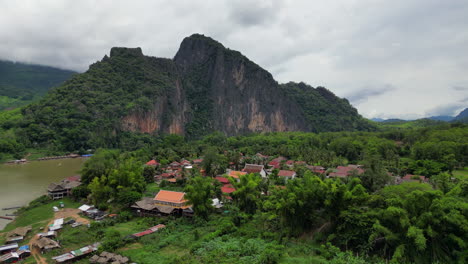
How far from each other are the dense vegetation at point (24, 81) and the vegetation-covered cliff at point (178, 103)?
5472 cm

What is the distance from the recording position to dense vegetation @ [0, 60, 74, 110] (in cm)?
10738

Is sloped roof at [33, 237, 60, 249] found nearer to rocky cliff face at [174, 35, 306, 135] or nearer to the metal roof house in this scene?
the metal roof house

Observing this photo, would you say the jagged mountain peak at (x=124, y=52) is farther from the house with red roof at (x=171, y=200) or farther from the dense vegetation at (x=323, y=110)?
the house with red roof at (x=171, y=200)

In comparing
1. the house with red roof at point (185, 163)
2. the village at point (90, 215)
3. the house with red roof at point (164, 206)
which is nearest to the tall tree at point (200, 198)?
the village at point (90, 215)

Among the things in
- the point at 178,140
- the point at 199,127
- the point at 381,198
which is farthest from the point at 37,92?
the point at 381,198

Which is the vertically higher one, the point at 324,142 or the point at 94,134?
the point at 94,134

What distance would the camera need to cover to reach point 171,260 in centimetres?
1323

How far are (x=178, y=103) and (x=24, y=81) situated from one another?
107610 mm

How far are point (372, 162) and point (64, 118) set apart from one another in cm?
5984

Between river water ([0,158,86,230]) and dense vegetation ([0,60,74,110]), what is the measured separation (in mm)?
73194

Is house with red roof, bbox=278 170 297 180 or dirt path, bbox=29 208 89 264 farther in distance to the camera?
house with red roof, bbox=278 170 297 180

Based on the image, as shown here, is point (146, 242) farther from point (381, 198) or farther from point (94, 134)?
point (94, 134)

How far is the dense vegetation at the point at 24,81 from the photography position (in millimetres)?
107375

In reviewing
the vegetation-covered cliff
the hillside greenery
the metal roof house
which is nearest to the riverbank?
the hillside greenery
